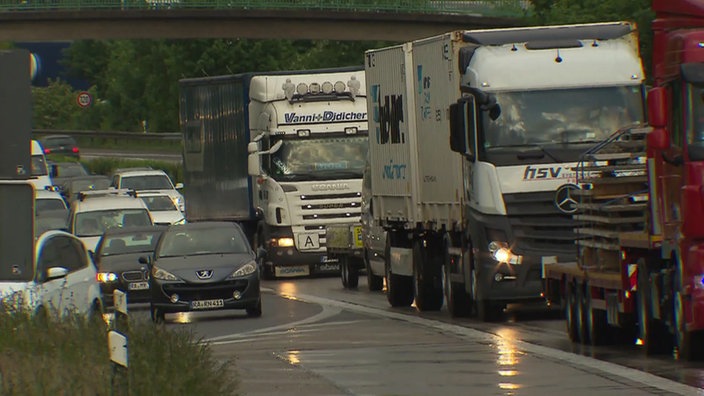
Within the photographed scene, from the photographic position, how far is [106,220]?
36.9 meters

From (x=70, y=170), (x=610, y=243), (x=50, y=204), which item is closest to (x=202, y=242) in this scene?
(x=610, y=243)

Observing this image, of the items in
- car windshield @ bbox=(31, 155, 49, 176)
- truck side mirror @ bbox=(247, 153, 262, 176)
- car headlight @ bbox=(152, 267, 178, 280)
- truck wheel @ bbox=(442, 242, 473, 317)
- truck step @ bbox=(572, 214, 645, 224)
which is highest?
car windshield @ bbox=(31, 155, 49, 176)

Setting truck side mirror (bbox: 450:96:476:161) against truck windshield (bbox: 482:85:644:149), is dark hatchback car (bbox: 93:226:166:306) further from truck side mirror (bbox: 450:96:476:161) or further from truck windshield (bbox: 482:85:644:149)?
truck windshield (bbox: 482:85:644:149)

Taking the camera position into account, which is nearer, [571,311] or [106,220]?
[571,311]

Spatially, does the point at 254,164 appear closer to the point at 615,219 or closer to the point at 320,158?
the point at 320,158

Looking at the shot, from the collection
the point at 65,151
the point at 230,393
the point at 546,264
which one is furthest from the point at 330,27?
the point at 230,393

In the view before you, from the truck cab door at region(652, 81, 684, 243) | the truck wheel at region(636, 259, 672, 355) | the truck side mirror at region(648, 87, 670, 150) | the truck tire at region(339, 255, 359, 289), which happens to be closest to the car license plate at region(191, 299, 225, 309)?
the truck tire at region(339, 255, 359, 289)

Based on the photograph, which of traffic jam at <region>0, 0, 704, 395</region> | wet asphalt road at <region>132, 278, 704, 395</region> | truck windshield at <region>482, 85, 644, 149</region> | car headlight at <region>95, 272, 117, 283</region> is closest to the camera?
wet asphalt road at <region>132, 278, 704, 395</region>

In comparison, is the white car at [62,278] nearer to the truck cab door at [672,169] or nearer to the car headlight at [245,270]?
the car headlight at [245,270]

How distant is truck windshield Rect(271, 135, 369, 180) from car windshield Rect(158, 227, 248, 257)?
8.51 meters

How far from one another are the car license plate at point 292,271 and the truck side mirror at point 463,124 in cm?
1562

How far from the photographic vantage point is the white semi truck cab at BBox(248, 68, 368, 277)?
121ft

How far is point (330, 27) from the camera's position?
8062cm

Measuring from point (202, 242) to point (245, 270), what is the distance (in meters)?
1.54
